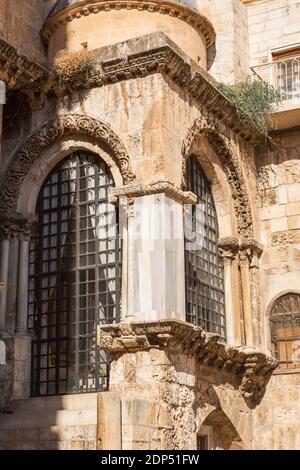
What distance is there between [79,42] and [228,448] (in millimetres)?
7844

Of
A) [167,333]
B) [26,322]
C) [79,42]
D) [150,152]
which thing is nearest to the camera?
[167,333]

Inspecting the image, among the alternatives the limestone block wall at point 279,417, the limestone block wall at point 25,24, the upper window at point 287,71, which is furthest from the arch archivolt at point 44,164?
the limestone block wall at point 279,417

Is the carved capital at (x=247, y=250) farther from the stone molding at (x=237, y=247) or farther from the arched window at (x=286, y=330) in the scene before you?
the arched window at (x=286, y=330)

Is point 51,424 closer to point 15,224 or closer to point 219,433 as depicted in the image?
point 219,433

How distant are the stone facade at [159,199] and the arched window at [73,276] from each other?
27cm

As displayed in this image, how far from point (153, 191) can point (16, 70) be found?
9.87 ft

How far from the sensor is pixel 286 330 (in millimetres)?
15250

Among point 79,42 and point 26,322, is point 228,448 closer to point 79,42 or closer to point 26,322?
point 26,322

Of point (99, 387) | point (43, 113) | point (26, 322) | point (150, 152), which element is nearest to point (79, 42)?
point (43, 113)

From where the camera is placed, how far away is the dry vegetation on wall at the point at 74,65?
13.7m

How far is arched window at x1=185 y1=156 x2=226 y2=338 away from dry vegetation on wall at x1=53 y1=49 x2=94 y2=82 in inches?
99.4

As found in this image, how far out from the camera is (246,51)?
17.2 m

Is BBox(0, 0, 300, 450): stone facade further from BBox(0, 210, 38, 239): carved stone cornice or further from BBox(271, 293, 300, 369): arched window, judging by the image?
BBox(271, 293, 300, 369): arched window

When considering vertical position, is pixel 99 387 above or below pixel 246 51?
below
